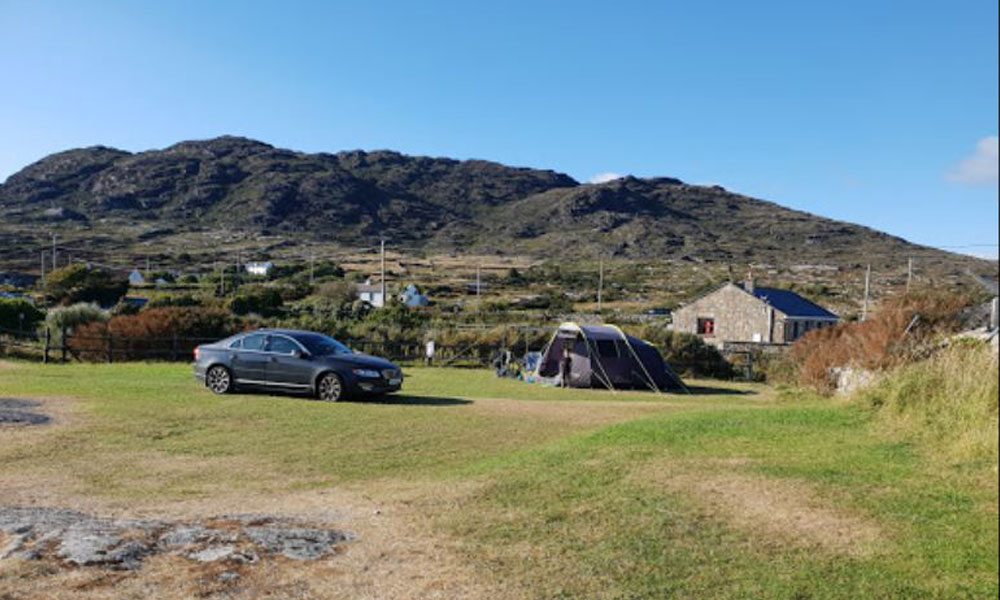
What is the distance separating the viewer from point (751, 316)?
44000mm

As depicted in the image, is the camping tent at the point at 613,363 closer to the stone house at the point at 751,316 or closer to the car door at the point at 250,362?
the car door at the point at 250,362

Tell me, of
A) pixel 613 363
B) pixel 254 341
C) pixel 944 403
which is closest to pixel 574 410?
pixel 254 341

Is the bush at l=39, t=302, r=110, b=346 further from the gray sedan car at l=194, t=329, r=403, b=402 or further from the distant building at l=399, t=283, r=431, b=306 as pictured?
the distant building at l=399, t=283, r=431, b=306

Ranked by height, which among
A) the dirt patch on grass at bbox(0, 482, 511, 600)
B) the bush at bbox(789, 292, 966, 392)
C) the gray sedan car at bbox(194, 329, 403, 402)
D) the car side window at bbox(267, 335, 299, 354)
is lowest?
the dirt patch on grass at bbox(0, 482, 511, 600)

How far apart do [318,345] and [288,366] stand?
2.58 feet

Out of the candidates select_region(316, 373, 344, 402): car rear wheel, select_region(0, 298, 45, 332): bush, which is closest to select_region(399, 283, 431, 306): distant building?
select_region(0, 298, 45, 332): bush

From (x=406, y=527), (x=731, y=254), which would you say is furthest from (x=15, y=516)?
(x=731, y=254)

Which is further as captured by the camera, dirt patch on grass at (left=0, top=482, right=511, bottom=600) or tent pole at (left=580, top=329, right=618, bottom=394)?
tent pole at (left=580, top=329, right=618, bottom=394)

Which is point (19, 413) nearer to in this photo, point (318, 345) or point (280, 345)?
point (280, 345)

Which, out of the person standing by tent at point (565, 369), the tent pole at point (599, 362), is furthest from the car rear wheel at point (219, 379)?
the tent pole at point (599, 362)

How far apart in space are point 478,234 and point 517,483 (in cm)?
14241

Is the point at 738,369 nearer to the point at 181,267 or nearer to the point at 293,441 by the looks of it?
the point at 293,441

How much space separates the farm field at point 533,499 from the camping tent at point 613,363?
926 centimetres

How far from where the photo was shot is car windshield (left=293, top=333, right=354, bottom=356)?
53.7ft
